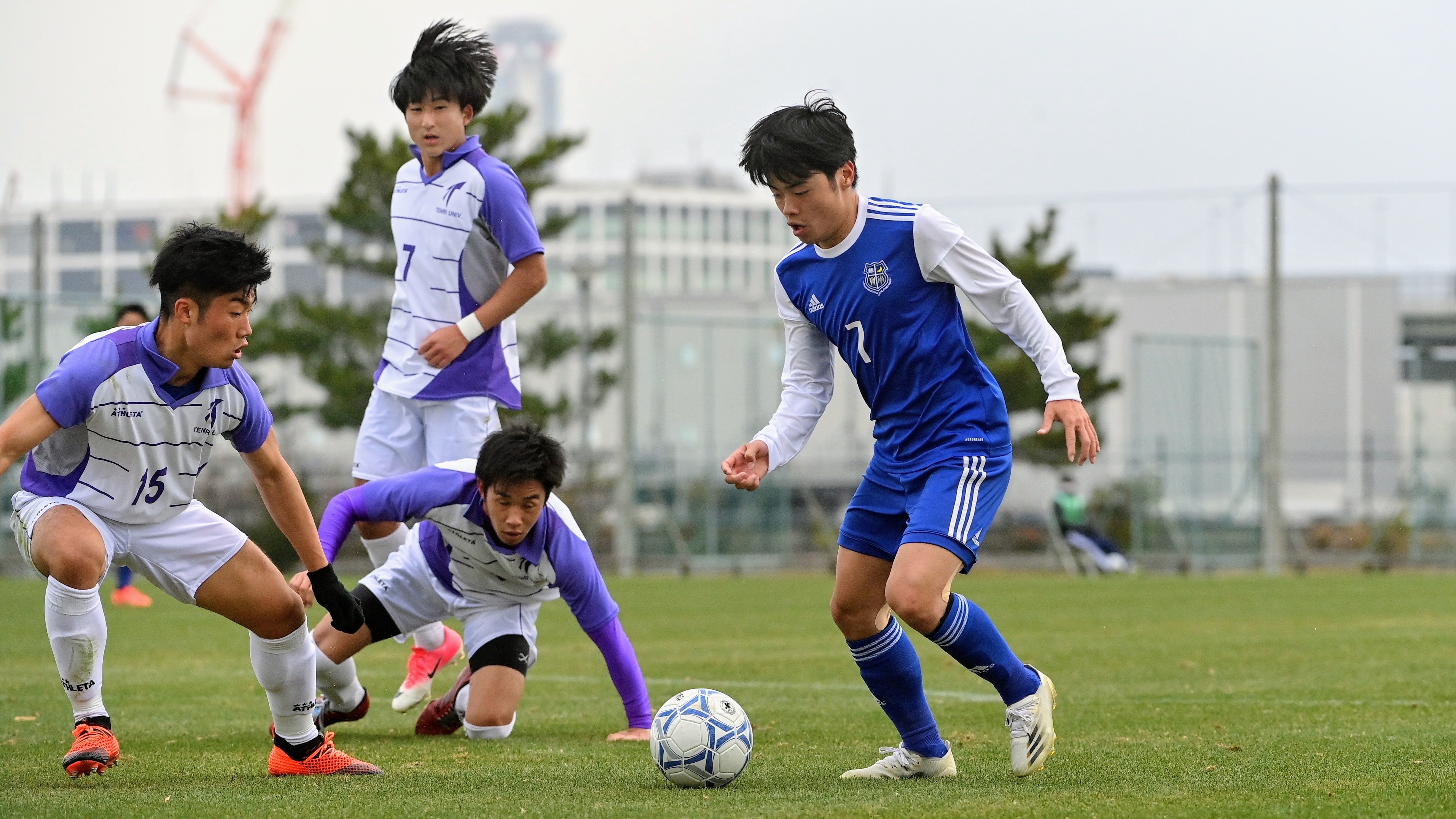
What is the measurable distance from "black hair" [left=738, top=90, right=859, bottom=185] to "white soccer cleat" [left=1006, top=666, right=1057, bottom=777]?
161 cm

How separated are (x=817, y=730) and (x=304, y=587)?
91.4 inches

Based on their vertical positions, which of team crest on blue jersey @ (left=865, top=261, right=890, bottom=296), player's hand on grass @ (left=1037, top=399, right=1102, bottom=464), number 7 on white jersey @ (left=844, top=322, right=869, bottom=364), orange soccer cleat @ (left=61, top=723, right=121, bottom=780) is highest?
team crest on blue jersey @ (left=865, top=261, right=890, bottom=296)

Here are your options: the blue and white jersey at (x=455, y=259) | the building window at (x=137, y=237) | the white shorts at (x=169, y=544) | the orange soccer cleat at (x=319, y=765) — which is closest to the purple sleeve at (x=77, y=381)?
the white shorts at (x=169, y=544)

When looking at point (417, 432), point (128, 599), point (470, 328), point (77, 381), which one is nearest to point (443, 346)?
point (470, 328)

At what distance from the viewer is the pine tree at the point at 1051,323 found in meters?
29.9

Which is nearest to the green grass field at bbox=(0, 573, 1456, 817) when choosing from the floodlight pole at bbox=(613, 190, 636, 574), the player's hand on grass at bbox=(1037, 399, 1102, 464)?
the player's hand on grass at bbox=(1037, 399, 1102, 464)

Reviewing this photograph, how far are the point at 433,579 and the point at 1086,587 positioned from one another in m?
14.9

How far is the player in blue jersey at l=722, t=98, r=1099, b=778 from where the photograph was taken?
15.9 ft

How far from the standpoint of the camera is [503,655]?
642 cm

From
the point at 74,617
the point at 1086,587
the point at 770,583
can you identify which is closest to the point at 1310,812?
the point at 74,617

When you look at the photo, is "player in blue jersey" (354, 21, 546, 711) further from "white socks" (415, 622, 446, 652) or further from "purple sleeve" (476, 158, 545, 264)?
A: "white socks" (415, 622, 446, 652)

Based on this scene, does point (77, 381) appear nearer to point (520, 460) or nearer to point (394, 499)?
point (394, 499)

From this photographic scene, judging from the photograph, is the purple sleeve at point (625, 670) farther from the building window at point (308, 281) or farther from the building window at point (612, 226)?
the building window at point (612, 226)

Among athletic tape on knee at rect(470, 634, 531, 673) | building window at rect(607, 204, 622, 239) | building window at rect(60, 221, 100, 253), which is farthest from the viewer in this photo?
building window at rect(607, 204, 622, 239)
